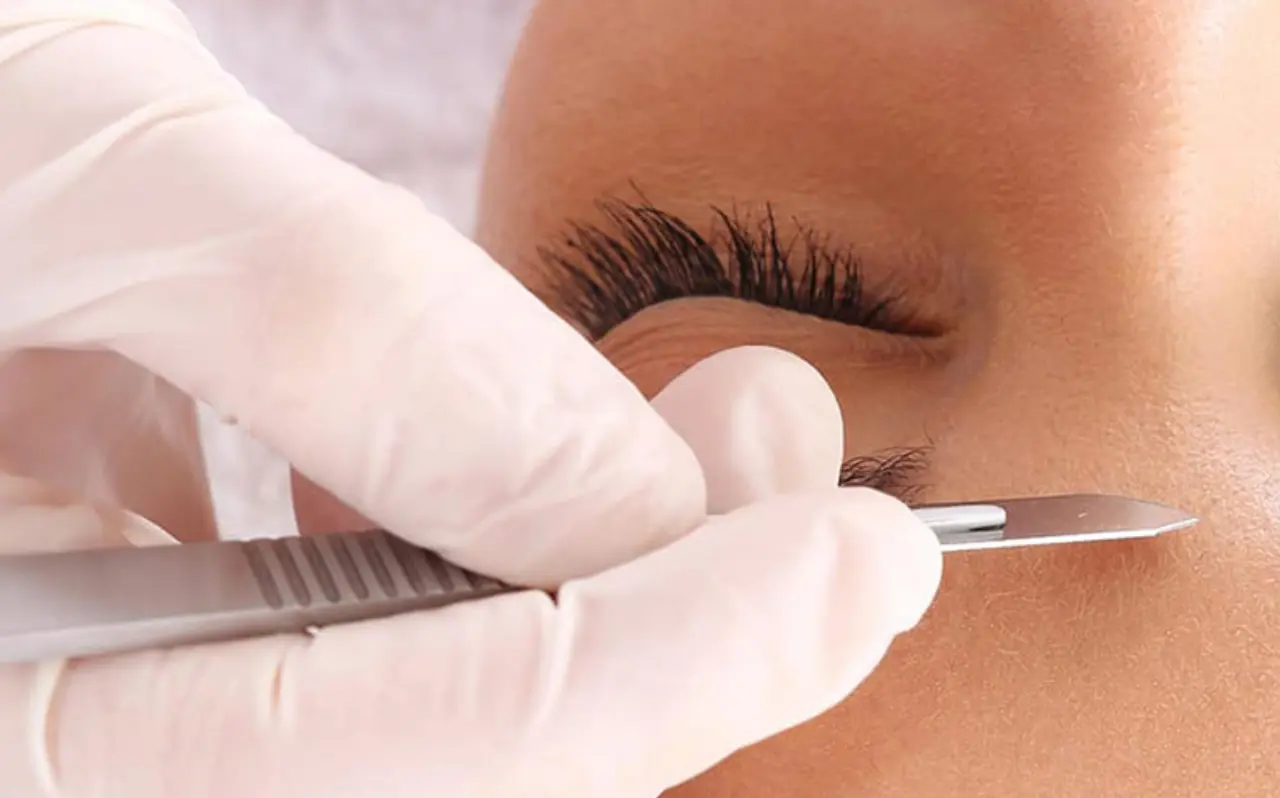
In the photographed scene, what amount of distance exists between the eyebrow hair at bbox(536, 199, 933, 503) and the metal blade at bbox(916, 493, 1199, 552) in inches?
3.4

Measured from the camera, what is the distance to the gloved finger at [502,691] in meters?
0.45

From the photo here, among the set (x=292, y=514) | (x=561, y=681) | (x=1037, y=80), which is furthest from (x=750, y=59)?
(x=292, y=514)

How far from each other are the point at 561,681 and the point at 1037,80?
0.38m

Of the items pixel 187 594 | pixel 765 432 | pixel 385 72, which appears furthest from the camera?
pixel 385 72

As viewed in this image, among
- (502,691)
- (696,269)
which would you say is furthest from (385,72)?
(502,691)

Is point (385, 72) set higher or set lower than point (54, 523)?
higher

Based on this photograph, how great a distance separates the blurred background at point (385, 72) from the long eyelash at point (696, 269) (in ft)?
1.71

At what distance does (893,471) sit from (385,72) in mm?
895

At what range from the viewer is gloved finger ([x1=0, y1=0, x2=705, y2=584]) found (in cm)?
49

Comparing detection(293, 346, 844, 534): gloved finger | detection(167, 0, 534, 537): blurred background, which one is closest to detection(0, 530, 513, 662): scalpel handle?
detection(293, 346, 844, 534): gloved finger

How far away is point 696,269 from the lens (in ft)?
2.39

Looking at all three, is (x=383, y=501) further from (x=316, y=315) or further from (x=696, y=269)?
(x=696, y=269)

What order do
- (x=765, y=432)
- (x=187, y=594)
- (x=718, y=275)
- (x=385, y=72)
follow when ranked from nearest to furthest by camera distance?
1. (x=187, y=594)
2. (x=765, y=432)
3. (x=718, y=275)
4. (x=385, y=72)

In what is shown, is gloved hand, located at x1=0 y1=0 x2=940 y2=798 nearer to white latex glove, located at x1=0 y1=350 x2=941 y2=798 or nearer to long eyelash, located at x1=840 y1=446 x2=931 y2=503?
white latex glove, located at x1=0 y1=350 x2=941 y2=798
